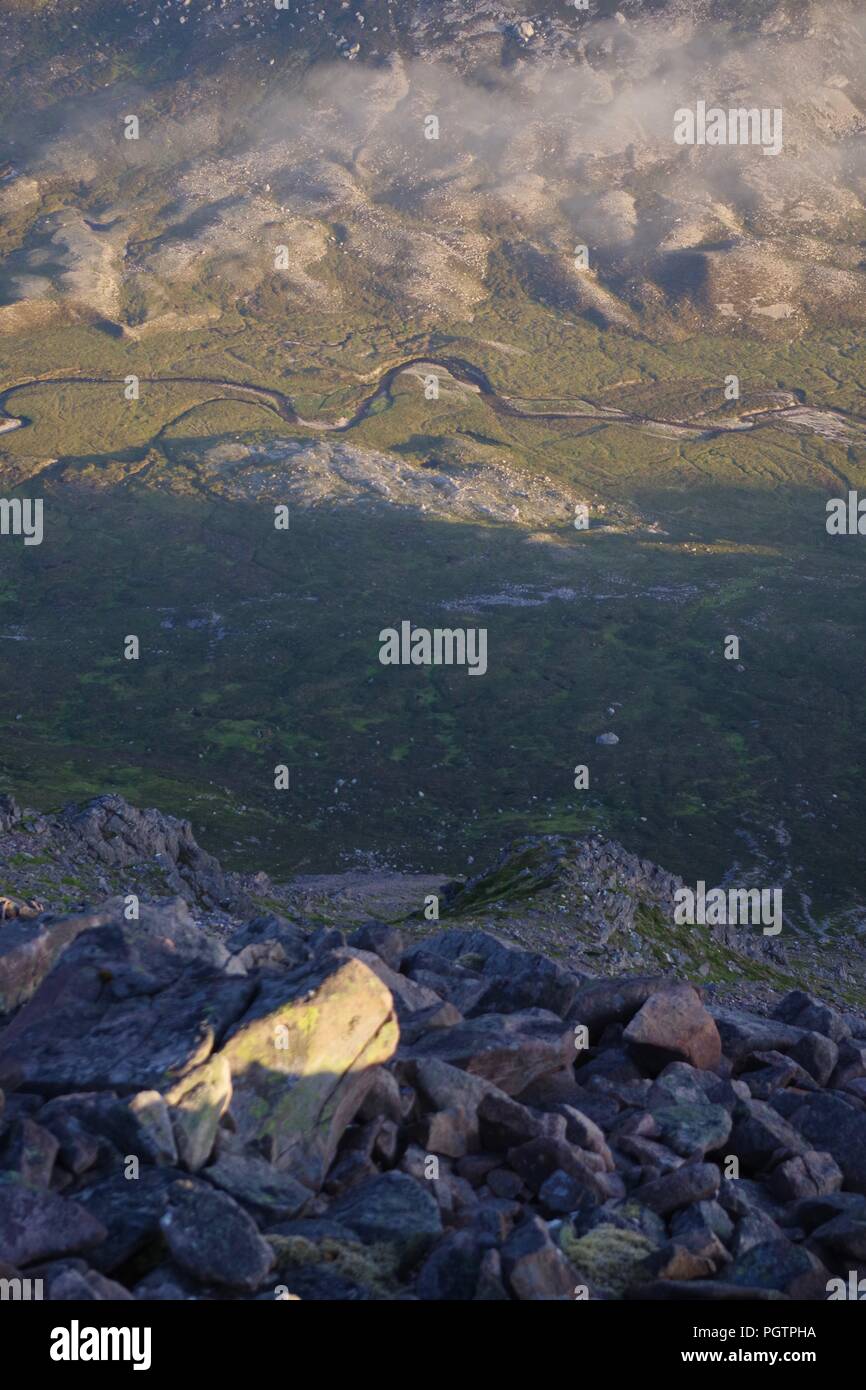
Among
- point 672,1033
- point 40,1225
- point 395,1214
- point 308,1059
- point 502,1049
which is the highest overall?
point 308,1059

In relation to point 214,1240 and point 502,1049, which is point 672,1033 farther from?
point 214,1240

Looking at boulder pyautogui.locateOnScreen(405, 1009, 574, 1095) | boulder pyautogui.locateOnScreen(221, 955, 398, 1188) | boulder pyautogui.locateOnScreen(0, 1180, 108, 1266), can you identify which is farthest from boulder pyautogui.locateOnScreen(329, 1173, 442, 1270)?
boulder pyautogui.locateOnScreen(0, 1180, 108, 1266)

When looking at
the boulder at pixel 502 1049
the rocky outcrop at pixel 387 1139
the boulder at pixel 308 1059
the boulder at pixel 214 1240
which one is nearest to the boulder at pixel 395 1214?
the rocky outcrop at pixel 387 1139

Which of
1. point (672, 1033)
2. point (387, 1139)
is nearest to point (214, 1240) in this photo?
point (387, 1139)

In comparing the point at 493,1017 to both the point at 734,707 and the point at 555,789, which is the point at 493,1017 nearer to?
the point at 555,789

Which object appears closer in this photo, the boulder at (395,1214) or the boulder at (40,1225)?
the boulder at (40,1225)

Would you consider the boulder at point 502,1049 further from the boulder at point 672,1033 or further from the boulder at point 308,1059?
the boulder at point 672,1033
